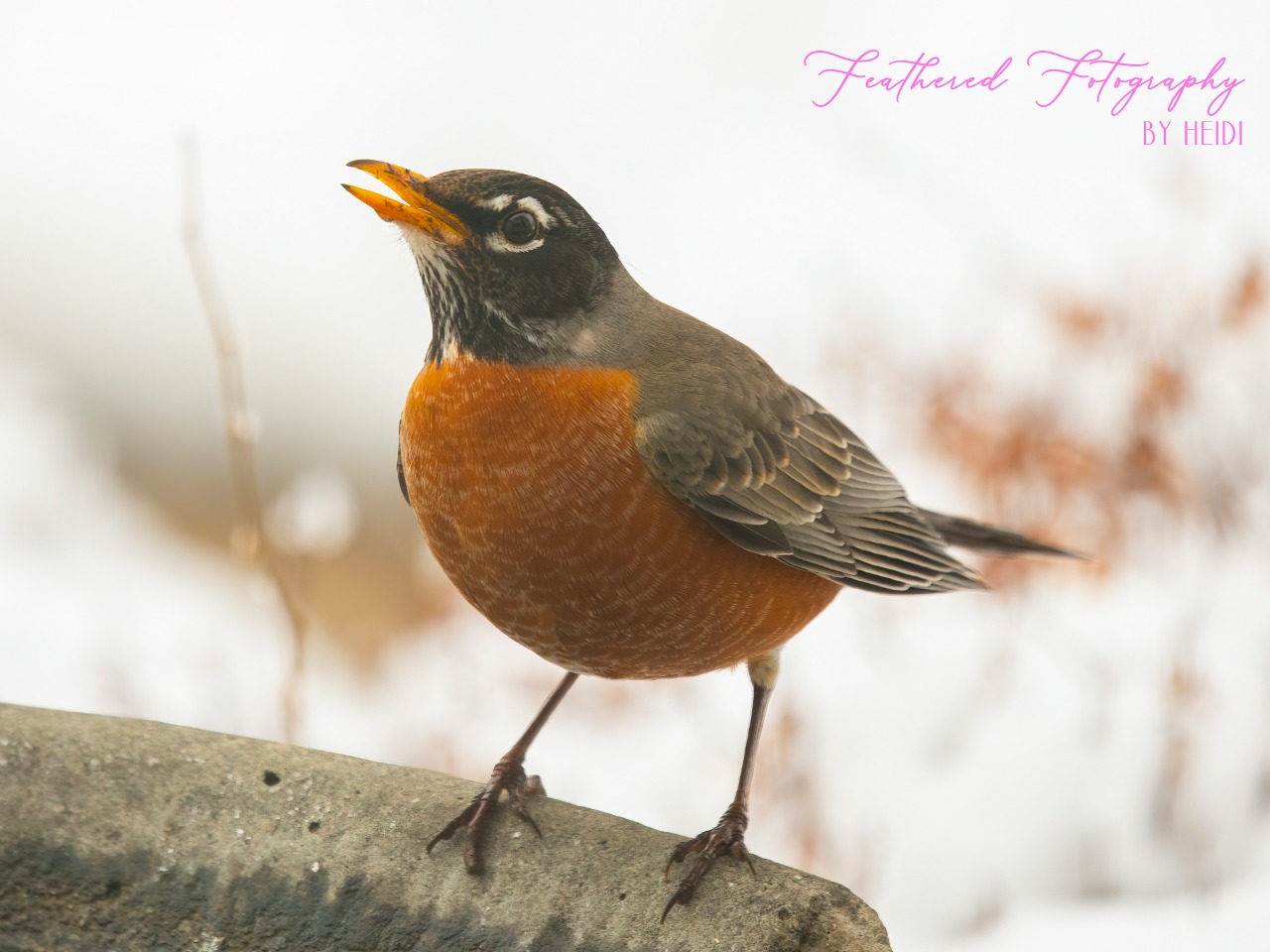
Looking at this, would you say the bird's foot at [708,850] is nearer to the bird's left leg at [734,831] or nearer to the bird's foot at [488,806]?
the bird's left leg at [734,831]

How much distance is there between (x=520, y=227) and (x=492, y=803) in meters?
0.90

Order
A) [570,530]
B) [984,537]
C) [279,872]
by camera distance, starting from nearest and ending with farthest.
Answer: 1. [279,872]
2. [570,530]
3. [984,537]

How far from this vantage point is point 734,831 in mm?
2322

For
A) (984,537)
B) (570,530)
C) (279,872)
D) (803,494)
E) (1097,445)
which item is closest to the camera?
(279,872)

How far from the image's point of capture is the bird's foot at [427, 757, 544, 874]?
7.24 ft

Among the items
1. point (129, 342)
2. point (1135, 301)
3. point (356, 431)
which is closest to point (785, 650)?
point (1135, 301)

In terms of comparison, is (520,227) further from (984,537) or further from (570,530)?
(984,537)

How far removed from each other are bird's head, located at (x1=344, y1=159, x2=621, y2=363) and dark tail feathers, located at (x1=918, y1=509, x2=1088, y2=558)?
1.00 metres

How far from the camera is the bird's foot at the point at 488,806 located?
7.24ft

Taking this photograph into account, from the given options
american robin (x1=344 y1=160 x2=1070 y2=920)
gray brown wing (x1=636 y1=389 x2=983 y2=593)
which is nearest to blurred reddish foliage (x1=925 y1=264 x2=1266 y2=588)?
gray brown wing (x1=636 y1=389 x2=983 y2=593)

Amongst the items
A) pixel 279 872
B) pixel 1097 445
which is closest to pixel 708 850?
pixel 279 872

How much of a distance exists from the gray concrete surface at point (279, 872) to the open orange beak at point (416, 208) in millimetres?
831

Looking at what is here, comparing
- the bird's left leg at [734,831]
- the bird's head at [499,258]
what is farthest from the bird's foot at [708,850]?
the bird's head at [499,258]

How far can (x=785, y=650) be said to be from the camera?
453cm
